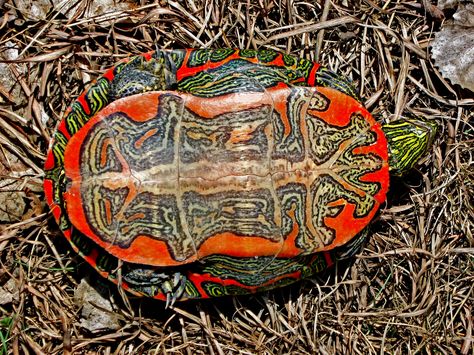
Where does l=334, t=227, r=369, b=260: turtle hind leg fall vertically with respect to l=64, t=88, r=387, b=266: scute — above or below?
below

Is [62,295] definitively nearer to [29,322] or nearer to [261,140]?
[29,322]

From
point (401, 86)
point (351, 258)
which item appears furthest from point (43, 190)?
point (401, 86)

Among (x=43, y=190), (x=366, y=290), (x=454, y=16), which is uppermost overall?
(x=454, y=16)

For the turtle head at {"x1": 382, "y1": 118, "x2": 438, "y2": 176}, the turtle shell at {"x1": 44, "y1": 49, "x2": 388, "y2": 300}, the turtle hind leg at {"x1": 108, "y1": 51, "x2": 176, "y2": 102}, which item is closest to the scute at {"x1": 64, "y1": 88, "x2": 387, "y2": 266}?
the turtle shell at {"x1": 44, "y1": 49, "x2": 388, "y2": 300}

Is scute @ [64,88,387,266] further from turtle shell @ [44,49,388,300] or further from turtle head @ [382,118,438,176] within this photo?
turtle head @ [382,118,438,176]

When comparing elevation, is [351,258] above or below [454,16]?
below

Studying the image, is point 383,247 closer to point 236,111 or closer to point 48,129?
point 236,111

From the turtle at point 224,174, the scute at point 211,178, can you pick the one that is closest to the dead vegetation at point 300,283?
the turtle at point 224,174

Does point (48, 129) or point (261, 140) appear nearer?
point (261, 140)
